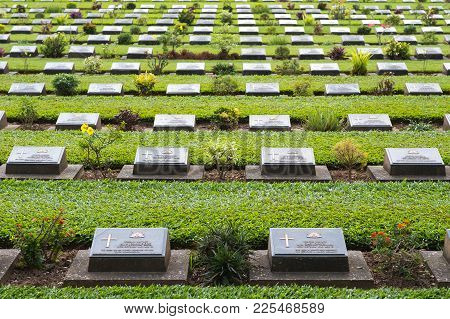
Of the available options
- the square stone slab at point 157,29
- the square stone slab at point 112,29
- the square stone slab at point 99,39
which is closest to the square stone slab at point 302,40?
the square stone slab at point 157,29

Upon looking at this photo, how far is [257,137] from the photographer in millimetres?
11891

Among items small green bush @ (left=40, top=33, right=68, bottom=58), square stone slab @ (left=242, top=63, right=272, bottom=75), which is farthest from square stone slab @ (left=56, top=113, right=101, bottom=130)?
small green bush @ (left=40, top=33, right=68, bottom=58)

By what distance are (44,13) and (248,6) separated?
10.1 metres

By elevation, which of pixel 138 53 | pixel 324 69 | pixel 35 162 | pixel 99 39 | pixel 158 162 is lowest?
pixel 99 39

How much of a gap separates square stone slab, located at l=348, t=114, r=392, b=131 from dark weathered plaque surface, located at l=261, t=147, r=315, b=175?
8.41 feet

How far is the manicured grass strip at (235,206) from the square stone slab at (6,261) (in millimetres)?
448

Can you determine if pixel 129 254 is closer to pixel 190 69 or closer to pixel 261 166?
pixel 261 166

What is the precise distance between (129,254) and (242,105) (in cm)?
756

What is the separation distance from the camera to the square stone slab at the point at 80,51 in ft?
67.1

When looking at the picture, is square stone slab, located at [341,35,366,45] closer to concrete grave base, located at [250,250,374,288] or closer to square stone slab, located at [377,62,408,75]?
square stone slab, located at [377,62,408,75]

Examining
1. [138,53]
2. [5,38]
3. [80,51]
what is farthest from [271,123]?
[5,38]

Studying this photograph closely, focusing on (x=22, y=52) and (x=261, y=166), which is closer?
(x=261, y=166)

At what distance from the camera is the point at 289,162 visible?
10031 millimetres

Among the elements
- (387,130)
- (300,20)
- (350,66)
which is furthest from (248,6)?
(387,130)
